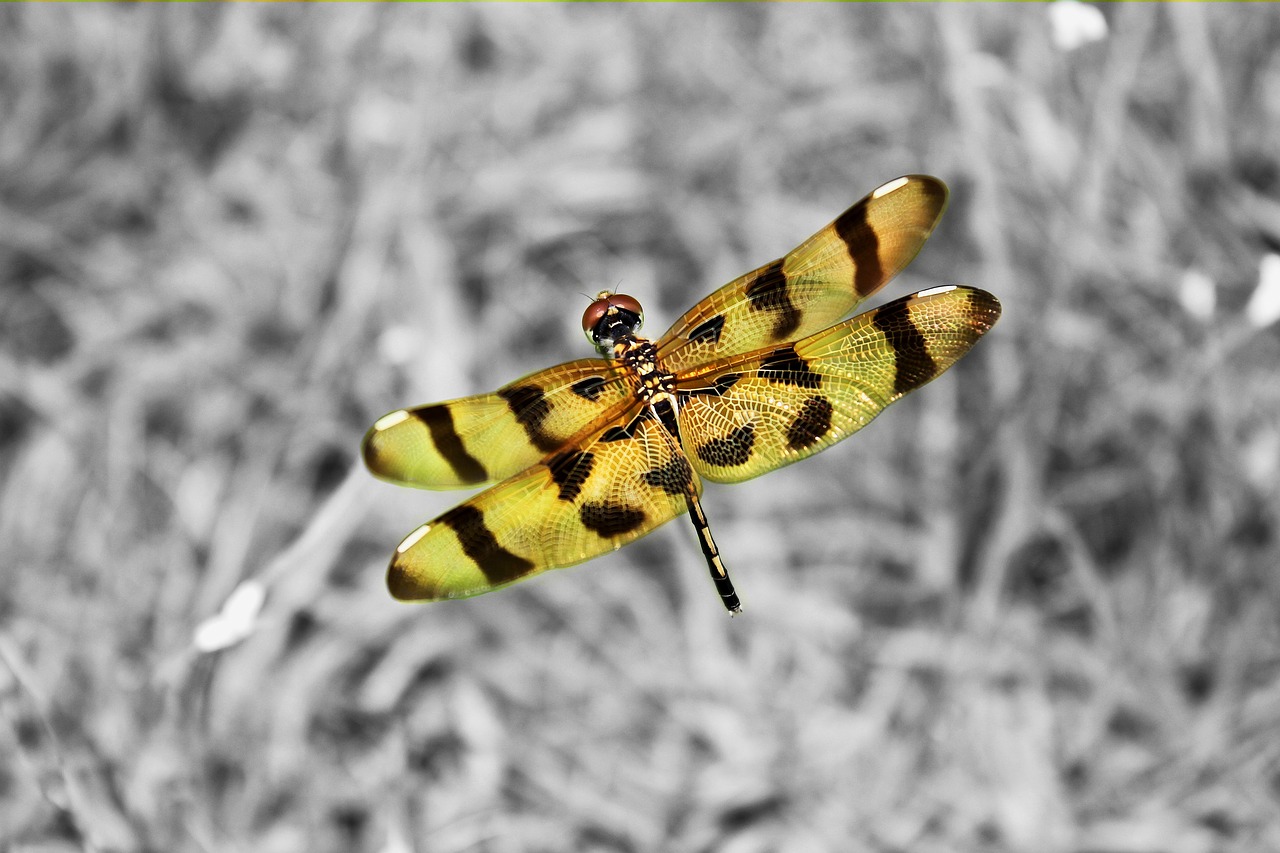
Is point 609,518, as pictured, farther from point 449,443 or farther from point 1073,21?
point 1073,21

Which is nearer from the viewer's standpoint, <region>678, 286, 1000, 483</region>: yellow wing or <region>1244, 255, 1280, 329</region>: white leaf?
<region>678, 286, 1000, 483</region>: yellow wing

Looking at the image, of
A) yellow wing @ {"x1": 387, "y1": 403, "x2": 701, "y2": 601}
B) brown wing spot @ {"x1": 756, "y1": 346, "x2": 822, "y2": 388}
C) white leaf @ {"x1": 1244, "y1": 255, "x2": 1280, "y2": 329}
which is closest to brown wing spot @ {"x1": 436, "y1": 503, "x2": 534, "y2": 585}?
yellow wing @ {"x1": 387, "y1": 403, "x2": 701, "y2": 601}

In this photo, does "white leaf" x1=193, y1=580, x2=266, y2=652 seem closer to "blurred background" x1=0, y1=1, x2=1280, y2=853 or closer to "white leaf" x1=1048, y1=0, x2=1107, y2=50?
"blurred background" x1=0, y1=1, x2=1280, y2=853

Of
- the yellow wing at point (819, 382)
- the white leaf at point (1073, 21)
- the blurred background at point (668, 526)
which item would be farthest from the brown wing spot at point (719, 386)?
the white leaf at point (1073, 21)

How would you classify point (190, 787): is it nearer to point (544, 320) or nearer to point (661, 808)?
point (661, 808)

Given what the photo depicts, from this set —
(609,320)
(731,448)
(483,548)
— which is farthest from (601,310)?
(483,548)

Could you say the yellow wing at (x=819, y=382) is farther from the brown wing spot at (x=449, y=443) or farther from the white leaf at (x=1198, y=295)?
the white leaf at (x=1198, y=295)

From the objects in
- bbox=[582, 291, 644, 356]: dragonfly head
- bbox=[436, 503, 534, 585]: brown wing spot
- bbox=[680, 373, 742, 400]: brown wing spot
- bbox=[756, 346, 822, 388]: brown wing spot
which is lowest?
bbox=[436, 503, 534, 585]: brown wing spot

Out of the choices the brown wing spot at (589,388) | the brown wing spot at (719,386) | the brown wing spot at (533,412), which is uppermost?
the brown wing spot at (589,388)
